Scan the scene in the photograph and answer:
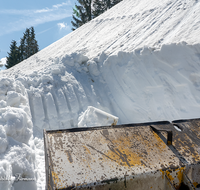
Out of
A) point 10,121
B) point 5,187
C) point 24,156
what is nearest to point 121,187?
point 5,187

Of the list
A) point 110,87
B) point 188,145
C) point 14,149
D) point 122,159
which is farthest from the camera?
point 110,87

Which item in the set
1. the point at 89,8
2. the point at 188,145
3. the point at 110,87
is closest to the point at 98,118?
the point at 110,87

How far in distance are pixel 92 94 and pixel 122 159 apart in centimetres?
338

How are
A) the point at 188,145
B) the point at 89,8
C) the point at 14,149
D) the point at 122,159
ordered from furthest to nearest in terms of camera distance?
the point at 89,8
the point at 14,149
the point at 188,145
the point at 122,159

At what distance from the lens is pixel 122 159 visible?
1.25 meters

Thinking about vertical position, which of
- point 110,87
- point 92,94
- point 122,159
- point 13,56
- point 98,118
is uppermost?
point 13,56

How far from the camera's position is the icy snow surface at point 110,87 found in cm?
261

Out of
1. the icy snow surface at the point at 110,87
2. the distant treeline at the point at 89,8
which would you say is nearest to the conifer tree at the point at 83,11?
the distant treeline at the point at 89,8

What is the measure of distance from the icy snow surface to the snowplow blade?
3.82 ft

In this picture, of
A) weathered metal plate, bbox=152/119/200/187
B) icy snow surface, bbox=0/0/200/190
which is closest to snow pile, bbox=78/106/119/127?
icy snow surface, bbox=0/0/200/190

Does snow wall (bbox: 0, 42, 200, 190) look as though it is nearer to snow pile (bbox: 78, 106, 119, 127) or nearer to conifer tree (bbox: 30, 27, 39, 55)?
snow pile (bbox: 78, 106, 119, 127)

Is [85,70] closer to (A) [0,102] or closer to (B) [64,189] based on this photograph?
(A) [0,102]

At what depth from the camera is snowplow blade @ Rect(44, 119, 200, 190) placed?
112 cm

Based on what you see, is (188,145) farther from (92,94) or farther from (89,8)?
(89,8)
